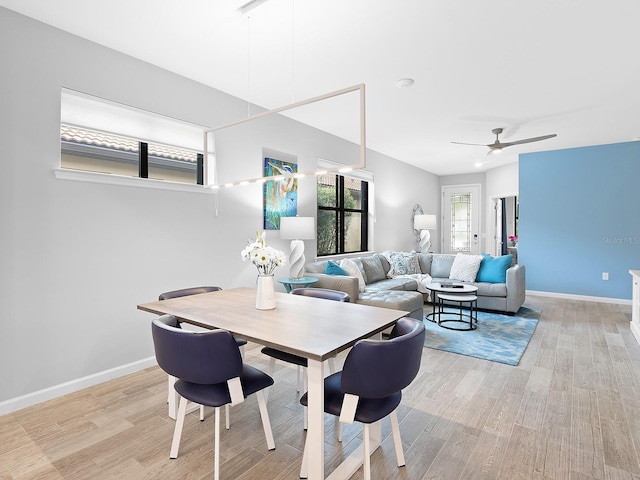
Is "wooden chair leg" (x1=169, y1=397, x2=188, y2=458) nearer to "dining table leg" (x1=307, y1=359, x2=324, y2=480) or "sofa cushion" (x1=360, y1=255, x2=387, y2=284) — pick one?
"dining table leg" (x1=307, y1=359, x2=324, y2=480)

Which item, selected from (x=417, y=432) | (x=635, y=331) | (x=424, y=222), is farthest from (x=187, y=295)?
(x=424, y=222)

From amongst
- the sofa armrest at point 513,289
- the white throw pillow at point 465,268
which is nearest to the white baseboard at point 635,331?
the sofa armrest at point 513,289

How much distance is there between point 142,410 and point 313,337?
5.35 ft

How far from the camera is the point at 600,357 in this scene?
3.37m

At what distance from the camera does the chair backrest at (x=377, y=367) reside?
1423 mm

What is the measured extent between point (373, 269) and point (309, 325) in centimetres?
364

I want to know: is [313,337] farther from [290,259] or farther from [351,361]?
[290,259]

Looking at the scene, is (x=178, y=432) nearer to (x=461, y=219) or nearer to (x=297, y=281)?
(x=297, y=281)

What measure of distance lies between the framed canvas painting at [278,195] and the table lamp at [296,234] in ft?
0.70

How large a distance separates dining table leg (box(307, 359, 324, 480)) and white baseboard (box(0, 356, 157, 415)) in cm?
221

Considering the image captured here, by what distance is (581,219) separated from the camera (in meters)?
6.02

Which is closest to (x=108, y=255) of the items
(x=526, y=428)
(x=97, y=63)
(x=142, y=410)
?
(x=142, y=410)

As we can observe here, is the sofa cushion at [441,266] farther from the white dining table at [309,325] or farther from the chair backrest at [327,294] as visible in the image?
the white dining table at [309,325]

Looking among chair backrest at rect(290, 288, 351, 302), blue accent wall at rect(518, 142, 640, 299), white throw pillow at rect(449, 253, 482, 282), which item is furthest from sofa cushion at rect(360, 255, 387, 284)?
blue accent wall at rect(518, 142, 640, 299)
